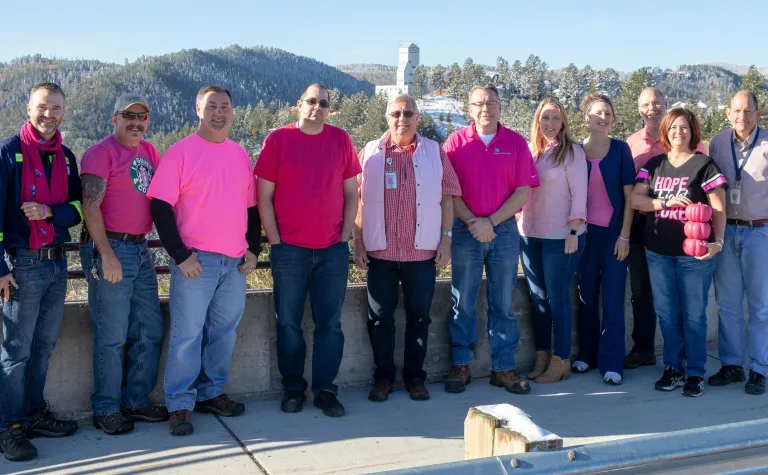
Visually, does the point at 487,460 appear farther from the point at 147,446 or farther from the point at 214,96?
the point at 214,96

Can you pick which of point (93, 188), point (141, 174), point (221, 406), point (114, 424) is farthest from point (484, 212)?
point (114, 424)

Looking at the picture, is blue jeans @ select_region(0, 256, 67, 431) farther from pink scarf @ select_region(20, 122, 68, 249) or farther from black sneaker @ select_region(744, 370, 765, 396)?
black sneaker @ select_region(744, 370, 765, 396)

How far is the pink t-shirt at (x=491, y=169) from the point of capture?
481 centimetres

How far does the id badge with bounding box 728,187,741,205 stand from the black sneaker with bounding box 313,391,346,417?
300 cm

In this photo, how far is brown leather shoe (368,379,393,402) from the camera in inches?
184

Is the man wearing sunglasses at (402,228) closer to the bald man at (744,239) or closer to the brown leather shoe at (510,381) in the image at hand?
the brown leather shoe at (510,381)

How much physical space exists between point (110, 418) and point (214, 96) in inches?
74.2

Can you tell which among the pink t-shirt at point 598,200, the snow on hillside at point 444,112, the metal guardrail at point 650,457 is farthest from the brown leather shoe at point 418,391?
the snow on hillside at point 444,112

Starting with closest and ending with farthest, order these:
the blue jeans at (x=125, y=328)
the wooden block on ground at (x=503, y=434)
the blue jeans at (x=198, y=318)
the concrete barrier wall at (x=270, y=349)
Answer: the wooden block on ground at (x=503, y=434)
the blue jeans at (x=125, y=328)
the blue jeans at (x=198, y=318)
the concrete barrier wall at (x=270, y=349)

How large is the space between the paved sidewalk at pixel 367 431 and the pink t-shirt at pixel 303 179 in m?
1.10

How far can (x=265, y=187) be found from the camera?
4.32 meters

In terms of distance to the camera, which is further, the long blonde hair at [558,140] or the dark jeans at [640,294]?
the dark jeans at [640,294]

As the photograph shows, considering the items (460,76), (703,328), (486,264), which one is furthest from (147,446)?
(460,76)

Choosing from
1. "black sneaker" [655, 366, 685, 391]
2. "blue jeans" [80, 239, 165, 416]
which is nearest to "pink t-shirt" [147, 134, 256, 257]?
"blue jeans" [80, 239, 165, 416]
